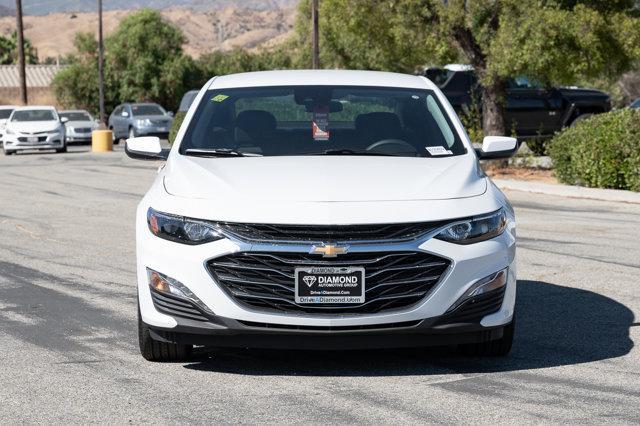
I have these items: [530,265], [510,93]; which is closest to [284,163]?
[530,265]

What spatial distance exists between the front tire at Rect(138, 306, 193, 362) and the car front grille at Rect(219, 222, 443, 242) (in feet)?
3.21

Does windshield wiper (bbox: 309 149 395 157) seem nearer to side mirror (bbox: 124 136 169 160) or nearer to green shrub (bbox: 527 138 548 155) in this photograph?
side mirror (bbox: 124 136 169 160)

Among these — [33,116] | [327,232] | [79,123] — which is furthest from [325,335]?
[79,123]

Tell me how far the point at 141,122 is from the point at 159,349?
3824 cm

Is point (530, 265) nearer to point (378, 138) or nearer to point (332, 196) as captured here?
point (378, 138)

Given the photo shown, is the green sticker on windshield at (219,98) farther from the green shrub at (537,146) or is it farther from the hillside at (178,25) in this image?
the hillside at (178,25)

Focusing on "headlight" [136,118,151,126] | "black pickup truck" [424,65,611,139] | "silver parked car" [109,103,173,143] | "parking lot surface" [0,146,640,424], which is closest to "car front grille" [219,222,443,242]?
"parking lot surface" [0,146,640,424]

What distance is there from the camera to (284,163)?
7.39 meters

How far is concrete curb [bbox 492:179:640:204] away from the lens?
19.0 metres

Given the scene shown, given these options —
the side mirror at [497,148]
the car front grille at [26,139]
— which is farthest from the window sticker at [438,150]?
the car front grille at [26,139]

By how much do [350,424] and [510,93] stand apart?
76.4 feet

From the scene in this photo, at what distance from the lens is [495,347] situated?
Answer: 7195 mm

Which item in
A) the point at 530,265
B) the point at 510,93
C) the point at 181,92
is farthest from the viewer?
the point at 181,92

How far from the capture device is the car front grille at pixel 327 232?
6473 mm
